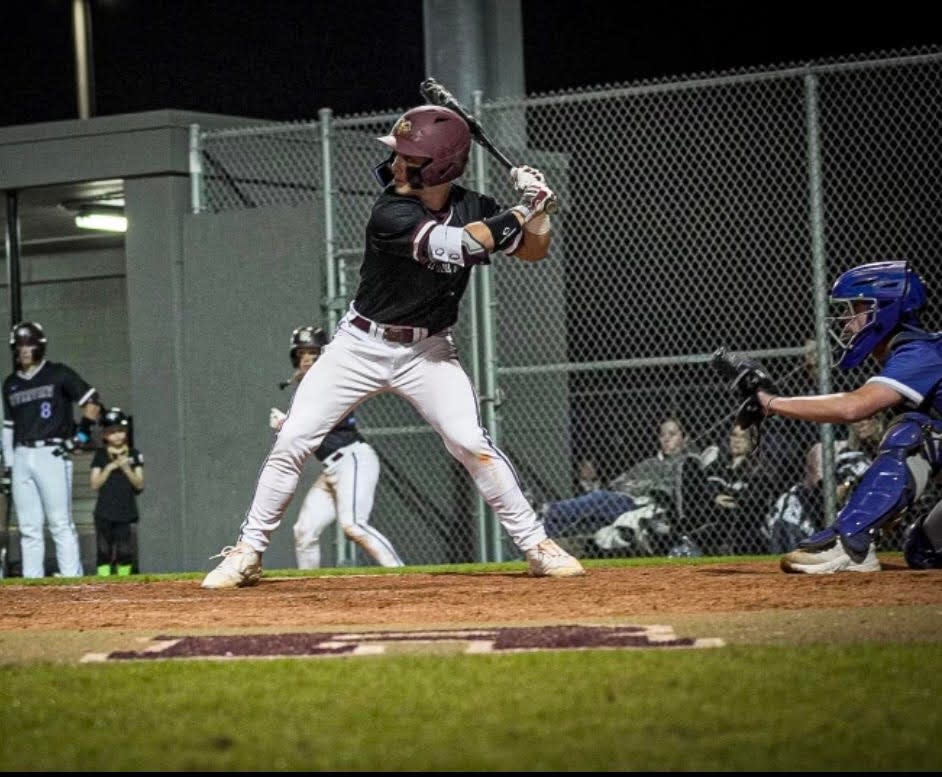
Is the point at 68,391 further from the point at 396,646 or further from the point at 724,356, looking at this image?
the point at 396,646

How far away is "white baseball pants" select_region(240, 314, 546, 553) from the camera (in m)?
8.45

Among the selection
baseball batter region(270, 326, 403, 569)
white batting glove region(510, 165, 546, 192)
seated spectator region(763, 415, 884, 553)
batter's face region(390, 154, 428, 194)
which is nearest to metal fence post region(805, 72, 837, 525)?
seated spectator region(763, 415, 884, 553)

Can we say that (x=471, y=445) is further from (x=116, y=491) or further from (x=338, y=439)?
(x=116, y=491)

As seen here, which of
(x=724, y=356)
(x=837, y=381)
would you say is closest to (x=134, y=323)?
(x=837, y=381)

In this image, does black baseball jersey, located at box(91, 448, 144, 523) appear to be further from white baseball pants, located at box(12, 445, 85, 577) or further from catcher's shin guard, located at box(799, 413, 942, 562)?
catcher's shin guard, located at box(799, 413, 942, 562)

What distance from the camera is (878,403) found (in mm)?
8148

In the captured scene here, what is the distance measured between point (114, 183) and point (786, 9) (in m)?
10.5

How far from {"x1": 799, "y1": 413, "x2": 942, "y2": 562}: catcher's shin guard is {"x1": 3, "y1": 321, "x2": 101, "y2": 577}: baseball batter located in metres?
7.00

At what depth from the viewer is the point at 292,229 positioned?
1366 cm

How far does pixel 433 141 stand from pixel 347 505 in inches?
157

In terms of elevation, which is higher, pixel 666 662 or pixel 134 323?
pixel 134 323

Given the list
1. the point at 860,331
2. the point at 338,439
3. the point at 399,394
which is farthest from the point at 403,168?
the point at 338,439

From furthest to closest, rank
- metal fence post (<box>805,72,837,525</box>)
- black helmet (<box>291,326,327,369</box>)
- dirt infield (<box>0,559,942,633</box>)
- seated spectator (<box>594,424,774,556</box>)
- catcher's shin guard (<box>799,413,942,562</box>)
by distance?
seated spectator (<box>594,424,774,556</box>) → black helmet (<box>291,326,327,369</box>) → metal fence post (<box>805,72,837,525</box>) → catcher's shin guard (<box>799,413,942,562</box>) → dirt infield (<box>0,559,942,633</box>)

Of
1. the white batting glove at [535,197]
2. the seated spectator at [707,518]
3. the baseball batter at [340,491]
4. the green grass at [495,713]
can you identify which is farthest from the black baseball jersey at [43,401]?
the green grass at [495,713]
